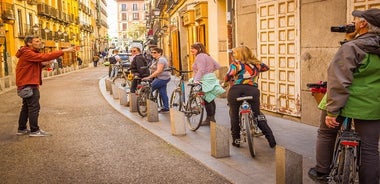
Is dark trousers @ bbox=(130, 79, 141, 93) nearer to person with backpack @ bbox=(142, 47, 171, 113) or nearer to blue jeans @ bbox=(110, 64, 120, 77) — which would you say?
person with backpack @ bbox=(142, 47, 171, 113)

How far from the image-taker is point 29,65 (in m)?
7.98

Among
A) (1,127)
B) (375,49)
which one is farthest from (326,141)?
(1,127)

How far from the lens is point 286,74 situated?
947 cm

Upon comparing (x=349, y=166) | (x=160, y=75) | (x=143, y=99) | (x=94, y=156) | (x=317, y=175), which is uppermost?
(x=160, y=75)

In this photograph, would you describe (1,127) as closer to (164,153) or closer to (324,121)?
(164,153)

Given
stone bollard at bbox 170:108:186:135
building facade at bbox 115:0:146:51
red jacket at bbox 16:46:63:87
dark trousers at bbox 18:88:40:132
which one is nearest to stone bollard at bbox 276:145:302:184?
stone bollard at bbox 170:108:186:135

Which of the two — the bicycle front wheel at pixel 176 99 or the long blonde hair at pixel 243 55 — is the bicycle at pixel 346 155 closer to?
the long blonde hair at pixel 243 55

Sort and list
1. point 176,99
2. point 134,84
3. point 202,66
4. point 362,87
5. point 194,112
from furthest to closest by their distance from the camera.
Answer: point 134,84 → point 176,99 → point 202,66 → point 194,112 → point 362,87

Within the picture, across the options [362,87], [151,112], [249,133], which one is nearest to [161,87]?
[151,112]

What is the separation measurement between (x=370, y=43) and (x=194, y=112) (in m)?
5.04

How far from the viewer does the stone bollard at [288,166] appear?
4.50m

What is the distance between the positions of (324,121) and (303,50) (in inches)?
187

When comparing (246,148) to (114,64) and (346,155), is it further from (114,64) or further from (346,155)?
(114,64)

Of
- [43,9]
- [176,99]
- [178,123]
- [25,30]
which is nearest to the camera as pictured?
[178,123]
